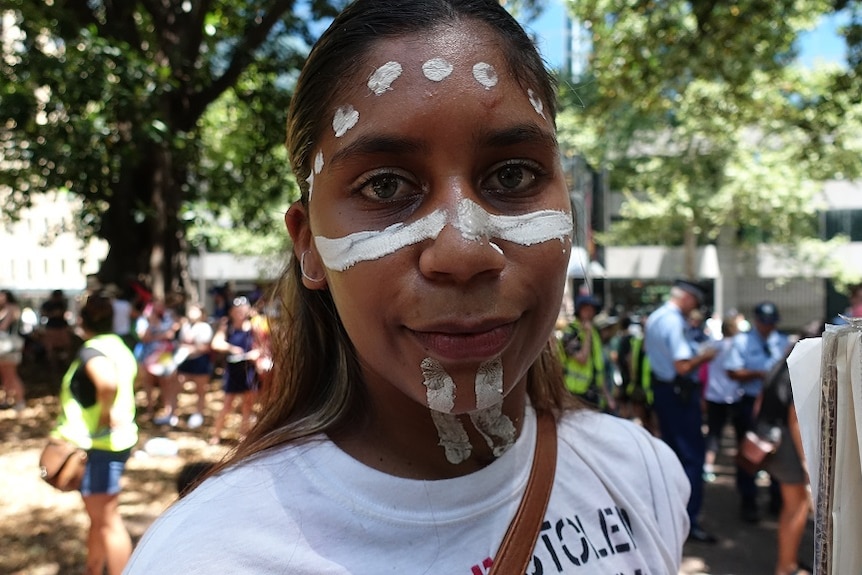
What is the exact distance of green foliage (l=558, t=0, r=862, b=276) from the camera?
328 inches

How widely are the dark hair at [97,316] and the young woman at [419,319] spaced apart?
3.35 m

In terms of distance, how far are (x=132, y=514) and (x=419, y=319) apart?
15.7 ft

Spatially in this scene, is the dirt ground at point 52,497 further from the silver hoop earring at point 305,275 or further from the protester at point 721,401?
the protester at point 721,401

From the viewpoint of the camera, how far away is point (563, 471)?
4.23ft

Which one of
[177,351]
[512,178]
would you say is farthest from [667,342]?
[177,351]

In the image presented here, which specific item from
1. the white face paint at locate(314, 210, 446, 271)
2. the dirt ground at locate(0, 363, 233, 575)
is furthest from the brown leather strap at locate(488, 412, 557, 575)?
the dirt ground at locate(0, 363, 233, 575)

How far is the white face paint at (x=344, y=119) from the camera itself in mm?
1092

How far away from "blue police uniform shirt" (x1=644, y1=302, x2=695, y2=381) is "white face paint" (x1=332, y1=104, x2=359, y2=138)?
460 cm

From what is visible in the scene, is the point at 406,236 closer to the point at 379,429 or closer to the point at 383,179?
the point at 383,179

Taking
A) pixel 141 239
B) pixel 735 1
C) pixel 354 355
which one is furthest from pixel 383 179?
pixel 141 239

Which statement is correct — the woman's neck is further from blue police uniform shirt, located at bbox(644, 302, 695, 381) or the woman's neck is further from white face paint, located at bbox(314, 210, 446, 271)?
blue police uniform shirt, located at bbox(644, 302, 695, 381)

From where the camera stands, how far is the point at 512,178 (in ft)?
3.67

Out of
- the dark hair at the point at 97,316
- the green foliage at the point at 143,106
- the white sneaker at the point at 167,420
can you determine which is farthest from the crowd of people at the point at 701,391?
the green foliage at the point at 143,106

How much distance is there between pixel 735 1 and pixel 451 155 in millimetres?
8082
